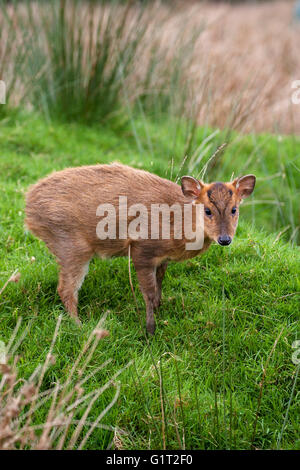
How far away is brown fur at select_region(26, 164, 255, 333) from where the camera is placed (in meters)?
4.26

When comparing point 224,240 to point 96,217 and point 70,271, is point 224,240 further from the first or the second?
point 70,271

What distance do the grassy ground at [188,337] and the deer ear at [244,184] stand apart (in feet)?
1.88

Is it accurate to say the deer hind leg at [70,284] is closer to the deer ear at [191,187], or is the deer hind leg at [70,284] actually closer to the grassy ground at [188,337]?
the grassy ground at [188,337]

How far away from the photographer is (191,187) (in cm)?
417

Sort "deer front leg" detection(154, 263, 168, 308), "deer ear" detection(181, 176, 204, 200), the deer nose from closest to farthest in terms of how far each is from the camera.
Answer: the deer nose < "deer ear" detection(181, 176, 204, 200) < "deer front leg" detection(154, 263, 168, 308)

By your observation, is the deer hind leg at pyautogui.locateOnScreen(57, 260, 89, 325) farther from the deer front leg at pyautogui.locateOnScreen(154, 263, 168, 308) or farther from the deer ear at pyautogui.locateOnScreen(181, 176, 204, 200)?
the deer ear at pyautogui.locateOnScreen(181, 176, 204, 200)

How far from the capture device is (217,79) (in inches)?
351

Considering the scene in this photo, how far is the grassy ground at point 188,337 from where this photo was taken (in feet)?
11.1
